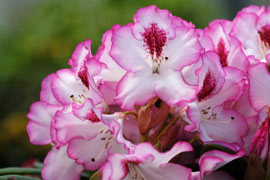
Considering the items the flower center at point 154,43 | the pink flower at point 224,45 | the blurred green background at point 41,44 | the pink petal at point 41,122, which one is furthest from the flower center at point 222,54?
the blurred green background at point 41,44

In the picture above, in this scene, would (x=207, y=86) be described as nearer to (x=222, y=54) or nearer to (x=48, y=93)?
(x=222, y=54)

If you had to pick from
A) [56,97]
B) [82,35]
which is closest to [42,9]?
[82,35]

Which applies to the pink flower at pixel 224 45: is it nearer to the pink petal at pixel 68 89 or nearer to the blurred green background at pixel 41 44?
the pink petal at pixel 68 89

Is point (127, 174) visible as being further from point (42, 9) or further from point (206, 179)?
point (42, 9)

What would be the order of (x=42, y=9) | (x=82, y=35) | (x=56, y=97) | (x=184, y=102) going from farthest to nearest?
1. (x=42, y=9)
2. (x=82, y=35)
3. (x=56, y=97)
4. (x=184, y=102)

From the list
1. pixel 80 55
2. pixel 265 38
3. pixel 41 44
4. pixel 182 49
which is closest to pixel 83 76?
pixel 80 55

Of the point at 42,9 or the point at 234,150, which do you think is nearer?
the point at 234,150


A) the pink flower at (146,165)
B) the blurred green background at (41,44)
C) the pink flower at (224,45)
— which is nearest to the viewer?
the pink flower at (146,165)
